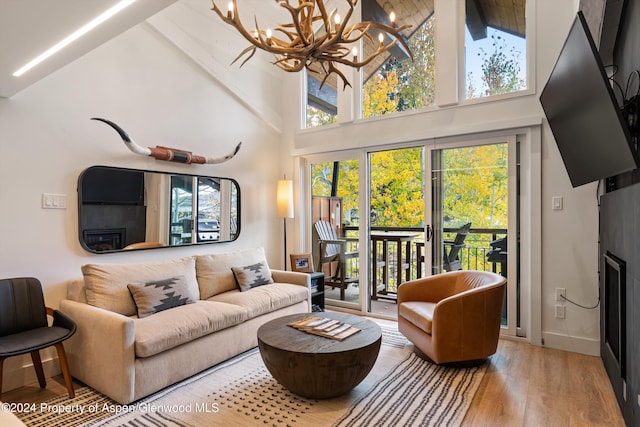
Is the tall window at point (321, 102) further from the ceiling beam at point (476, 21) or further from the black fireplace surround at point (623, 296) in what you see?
the black fireplace surround at point (623, 296)

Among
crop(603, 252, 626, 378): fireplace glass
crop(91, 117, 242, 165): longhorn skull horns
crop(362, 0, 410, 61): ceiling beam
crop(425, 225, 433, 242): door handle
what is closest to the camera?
crop(603, 252, 626, 378): fireplace glass

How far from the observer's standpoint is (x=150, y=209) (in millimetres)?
3365

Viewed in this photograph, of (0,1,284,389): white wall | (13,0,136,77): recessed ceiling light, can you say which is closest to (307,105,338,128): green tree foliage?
(0,1,284,389): white wall

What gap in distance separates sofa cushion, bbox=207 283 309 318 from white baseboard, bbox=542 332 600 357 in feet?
7.65

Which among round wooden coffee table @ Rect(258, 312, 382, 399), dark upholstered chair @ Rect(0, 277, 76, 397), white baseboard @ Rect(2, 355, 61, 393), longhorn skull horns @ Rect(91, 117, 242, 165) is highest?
longhorn skull horns @ Rect(91, 117, 242, 165)

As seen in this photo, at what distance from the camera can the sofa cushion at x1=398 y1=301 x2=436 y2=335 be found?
113 inches

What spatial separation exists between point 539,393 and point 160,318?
270cm

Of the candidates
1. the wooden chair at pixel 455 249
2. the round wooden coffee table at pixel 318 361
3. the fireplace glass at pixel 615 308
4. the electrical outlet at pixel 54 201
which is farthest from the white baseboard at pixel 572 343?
the electrical outlet at pixel 54 201

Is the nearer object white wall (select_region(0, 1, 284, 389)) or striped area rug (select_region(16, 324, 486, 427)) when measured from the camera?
striped area rug (select_region(16, 324, 486, 427))

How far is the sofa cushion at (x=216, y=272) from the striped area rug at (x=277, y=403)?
33.0 inches

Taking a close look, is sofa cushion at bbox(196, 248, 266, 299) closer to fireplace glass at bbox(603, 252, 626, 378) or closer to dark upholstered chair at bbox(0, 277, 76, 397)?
dark upholstered chair at bbox(0, 277, 76, 397)

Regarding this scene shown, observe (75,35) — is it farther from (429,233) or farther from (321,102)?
(429,233)

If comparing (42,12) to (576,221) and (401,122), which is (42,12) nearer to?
(401,122)

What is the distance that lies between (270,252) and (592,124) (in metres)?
3.72
